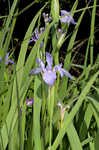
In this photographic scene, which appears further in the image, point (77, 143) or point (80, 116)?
point (80, 116)

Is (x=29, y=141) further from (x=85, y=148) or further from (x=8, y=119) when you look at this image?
(x=85, y=148)

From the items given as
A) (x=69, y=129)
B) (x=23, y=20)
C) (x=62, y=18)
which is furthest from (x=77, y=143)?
(x=23, y=20)

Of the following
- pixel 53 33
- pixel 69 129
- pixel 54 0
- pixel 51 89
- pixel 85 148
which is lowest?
pixel 85 148

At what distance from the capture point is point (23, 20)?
3.52m

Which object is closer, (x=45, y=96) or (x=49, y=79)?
(x=49, y=79)

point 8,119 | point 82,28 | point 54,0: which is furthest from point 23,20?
point 8,119

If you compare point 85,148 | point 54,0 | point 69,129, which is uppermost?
point 54,0

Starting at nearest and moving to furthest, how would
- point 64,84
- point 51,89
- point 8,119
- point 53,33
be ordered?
point 51,89 < point 8,119 < point 53,33 < point 64,84

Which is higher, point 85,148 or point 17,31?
point 17,31

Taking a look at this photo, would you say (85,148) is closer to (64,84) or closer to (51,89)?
(64,84)

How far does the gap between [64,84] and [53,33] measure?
0.23 metres

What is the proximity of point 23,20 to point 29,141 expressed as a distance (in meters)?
2.83

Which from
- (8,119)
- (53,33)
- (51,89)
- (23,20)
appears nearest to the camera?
(51,89)

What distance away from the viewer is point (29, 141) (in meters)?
0.89
